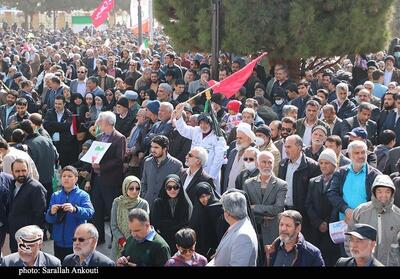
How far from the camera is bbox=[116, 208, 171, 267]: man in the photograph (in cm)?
625

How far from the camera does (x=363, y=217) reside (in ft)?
22.3

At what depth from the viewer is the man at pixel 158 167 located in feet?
28.1

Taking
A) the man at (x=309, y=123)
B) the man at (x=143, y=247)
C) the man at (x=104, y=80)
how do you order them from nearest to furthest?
1. the man at (x=143, y=247)
2. the man at (x=309, y=123)
3. the man at (x=104, y=80)

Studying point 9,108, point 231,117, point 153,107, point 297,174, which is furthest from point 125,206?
point 9,108

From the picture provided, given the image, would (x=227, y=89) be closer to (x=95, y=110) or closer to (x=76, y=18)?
(x=95, y=110)

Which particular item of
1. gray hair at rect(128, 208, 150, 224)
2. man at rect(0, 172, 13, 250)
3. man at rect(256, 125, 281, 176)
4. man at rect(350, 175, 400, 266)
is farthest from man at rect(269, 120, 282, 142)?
gray hair at rect(128, 208, 150, 224)

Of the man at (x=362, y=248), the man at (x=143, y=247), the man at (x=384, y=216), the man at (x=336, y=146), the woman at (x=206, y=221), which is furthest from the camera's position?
the man at (x=336, y=146)

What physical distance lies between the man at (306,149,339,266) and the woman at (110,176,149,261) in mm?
1757

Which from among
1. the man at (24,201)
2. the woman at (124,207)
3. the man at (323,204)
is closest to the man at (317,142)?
the man at (323,204)

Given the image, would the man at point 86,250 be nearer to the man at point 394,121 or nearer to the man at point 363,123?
the man at point 363,123

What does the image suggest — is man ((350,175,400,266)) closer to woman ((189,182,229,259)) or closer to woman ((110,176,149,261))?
woman ((189,182,229,259))

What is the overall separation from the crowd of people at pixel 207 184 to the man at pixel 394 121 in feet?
0.06

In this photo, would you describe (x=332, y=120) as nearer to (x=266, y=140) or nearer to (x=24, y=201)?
(x=266, y=140)

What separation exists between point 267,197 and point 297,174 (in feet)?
2.45
